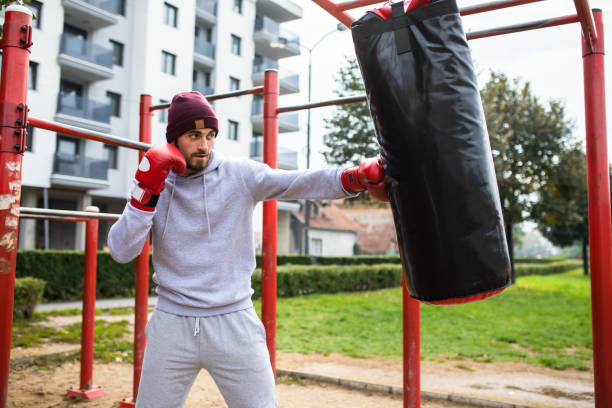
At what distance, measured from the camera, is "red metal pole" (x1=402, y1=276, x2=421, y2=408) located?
2764 mm

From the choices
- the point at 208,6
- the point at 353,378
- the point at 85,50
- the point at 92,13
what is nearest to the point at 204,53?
the point at 208,6

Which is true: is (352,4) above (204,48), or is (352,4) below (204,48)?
below

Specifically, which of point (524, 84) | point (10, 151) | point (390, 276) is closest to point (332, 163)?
point (390, 276)

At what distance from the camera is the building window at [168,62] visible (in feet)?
68.2

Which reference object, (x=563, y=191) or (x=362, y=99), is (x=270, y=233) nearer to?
(x=362, y=99)

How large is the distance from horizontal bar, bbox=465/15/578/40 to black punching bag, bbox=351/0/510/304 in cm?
85

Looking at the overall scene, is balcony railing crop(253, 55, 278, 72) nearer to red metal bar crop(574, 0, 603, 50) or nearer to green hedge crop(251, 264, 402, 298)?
green hedge crop(251, 264, 402, 298)

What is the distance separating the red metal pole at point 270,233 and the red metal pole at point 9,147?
4.55ft

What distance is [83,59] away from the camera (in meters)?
18.6

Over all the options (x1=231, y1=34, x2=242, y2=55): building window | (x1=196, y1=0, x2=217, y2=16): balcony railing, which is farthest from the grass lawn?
(x1=231, y1=34, x2=242, y2=55): building window

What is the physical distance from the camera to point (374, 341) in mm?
7055

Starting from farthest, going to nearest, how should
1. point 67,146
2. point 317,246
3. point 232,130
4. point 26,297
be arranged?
1. point 317,246
2. point 232,130
3. point 67,146
4. point 26,297

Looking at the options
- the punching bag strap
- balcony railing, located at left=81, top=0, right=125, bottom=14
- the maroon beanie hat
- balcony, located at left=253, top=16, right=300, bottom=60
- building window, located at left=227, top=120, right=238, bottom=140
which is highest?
balcony, located at left=253, top=16, right=300, bottom=60

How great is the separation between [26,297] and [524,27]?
318 inches
